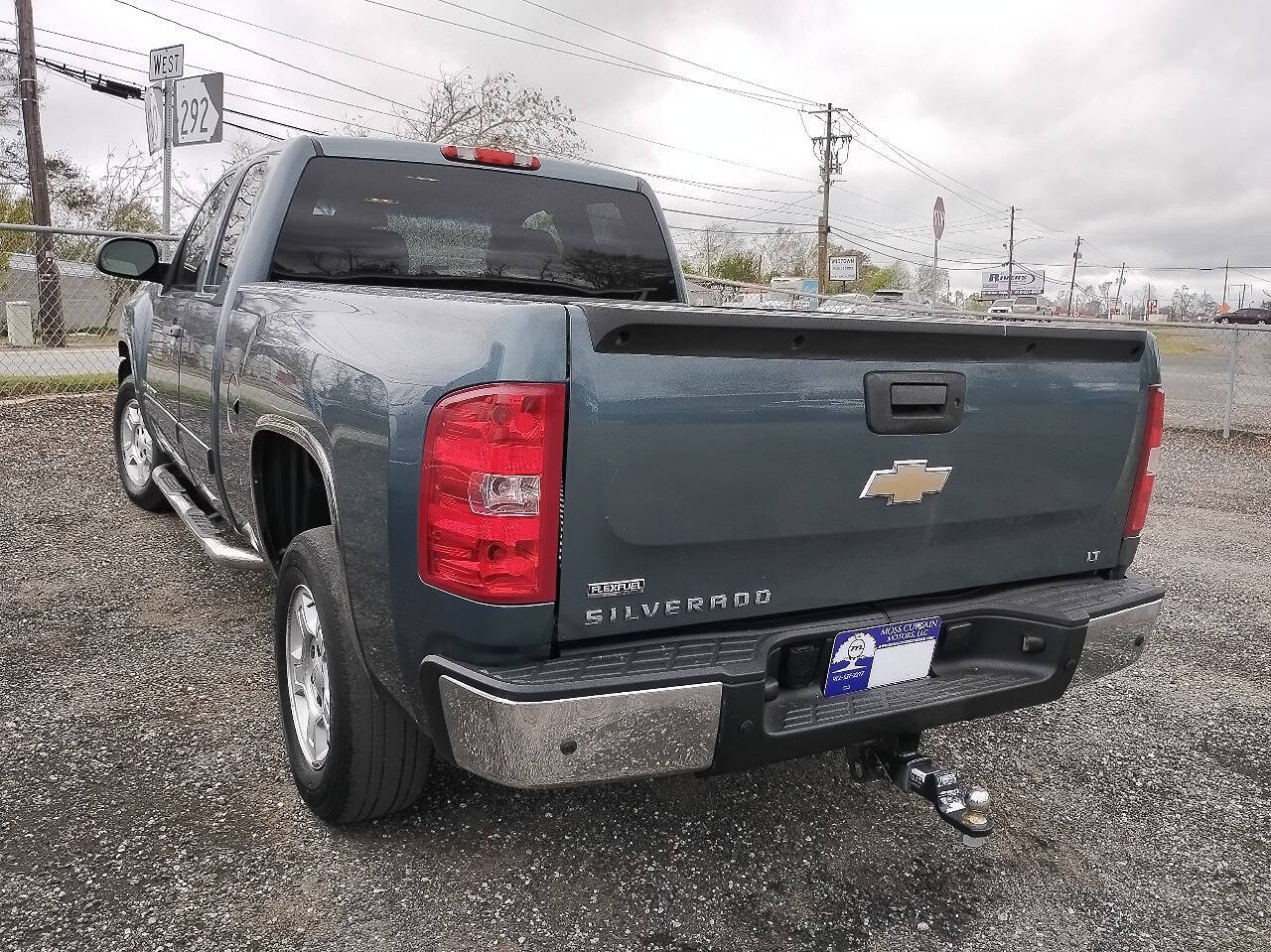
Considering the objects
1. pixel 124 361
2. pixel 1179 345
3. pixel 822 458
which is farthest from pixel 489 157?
pixel 1179 345

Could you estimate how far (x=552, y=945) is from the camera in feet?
7.65

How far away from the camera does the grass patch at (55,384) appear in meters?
9.72

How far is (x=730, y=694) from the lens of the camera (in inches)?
82.2

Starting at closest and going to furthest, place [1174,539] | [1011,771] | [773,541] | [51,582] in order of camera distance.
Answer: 1. [773,541]
2. [1011,771]
3. [51,582]
4. [1174,539]

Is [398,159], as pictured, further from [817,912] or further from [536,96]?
[536,96]

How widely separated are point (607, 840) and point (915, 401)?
1519mm

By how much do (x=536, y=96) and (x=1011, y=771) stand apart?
76.5ft

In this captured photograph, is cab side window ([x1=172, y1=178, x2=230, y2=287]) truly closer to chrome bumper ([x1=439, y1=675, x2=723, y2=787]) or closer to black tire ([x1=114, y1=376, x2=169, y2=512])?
black tire ([x1=114, y1=376, x2=169, y2=512])

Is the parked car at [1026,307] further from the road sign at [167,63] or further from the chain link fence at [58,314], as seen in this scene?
the road sign at [167,63]

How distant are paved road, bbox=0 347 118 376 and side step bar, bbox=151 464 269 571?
6.13 metres

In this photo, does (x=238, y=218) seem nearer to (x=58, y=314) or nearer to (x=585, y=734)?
(x=585, y=734)

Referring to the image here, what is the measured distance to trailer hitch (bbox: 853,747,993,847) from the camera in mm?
2451

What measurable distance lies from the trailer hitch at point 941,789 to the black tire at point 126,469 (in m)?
4.55

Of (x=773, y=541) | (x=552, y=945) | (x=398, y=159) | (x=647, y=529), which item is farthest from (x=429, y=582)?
(x=398, y=159)
